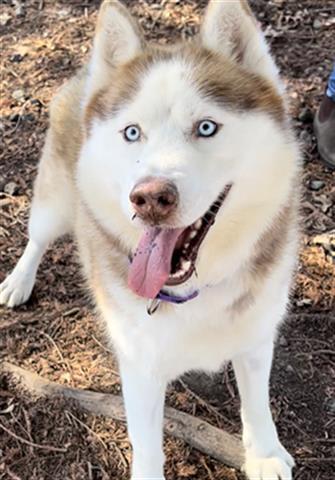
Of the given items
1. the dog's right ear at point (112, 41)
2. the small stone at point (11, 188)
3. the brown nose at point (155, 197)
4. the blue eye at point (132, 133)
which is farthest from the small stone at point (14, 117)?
the brown nose at point (155, 197)

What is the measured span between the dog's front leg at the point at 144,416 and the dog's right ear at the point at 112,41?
1027 millimetres

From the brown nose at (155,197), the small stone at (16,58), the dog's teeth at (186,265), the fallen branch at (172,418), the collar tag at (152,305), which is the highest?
the brown nose at (155,197)

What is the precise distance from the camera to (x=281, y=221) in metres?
2.84

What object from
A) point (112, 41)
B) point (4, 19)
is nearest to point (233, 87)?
point (112, 41)

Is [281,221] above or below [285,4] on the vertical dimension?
above

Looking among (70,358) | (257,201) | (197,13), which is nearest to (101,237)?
(257,201)

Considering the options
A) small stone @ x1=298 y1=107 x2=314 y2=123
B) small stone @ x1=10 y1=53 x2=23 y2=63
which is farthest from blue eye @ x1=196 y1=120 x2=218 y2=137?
small stone @ x1=10 y1=53 x2=23 y2=63

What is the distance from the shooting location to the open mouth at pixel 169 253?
8.25ft

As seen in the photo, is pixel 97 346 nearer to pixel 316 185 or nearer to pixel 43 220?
pixel 43 220

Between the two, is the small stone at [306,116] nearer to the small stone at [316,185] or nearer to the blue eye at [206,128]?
the small stone at [316,185]

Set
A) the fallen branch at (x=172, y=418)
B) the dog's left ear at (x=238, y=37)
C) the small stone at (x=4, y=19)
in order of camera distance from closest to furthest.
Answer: the dog's left ear at (x=238, y=37), the fallen branch at (x=172, y=418), the small stone at (x=4, y=19)

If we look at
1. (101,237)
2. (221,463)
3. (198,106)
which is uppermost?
(198,106)

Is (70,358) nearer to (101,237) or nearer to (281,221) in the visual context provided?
(101,237)

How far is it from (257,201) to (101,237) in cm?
61
